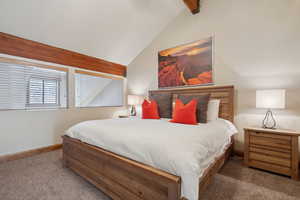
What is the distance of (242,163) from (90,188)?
90.7 inches

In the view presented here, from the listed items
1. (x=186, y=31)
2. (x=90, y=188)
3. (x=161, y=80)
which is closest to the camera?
(x=90, y=188)

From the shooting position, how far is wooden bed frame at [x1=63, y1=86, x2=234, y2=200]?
1011 millimetres

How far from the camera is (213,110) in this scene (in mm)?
2420

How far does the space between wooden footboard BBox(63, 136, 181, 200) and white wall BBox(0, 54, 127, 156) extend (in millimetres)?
1226

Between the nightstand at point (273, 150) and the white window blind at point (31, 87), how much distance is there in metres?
3.68

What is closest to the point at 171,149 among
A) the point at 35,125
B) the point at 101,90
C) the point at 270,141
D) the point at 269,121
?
the point at 270,141

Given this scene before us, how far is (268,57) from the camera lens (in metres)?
2.27

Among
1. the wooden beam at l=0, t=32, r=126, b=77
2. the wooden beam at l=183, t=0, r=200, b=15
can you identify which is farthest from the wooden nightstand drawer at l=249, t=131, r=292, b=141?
the wooden beam at l=0, t=32, r=126, b=77

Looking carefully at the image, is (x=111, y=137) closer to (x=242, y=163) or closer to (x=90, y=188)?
(x=90, y=188)

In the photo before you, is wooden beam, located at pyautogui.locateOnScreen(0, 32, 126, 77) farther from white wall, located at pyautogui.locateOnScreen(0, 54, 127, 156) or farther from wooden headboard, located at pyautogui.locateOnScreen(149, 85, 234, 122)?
wooden headboard, located at pyautogui.locateOnScreen(149, 85, 234, 122)

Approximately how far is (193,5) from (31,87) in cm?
366

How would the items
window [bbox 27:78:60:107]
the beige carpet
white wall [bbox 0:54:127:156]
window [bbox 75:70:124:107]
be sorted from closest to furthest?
the beige carpet → white wall [bbox 0:54:127:156] → window [bbox 27:78:60:107] → window [bbox 75:70:124:107]

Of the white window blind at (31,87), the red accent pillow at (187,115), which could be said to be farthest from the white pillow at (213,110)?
the white window blind at (31,87)

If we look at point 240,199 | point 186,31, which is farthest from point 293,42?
point 240,199
